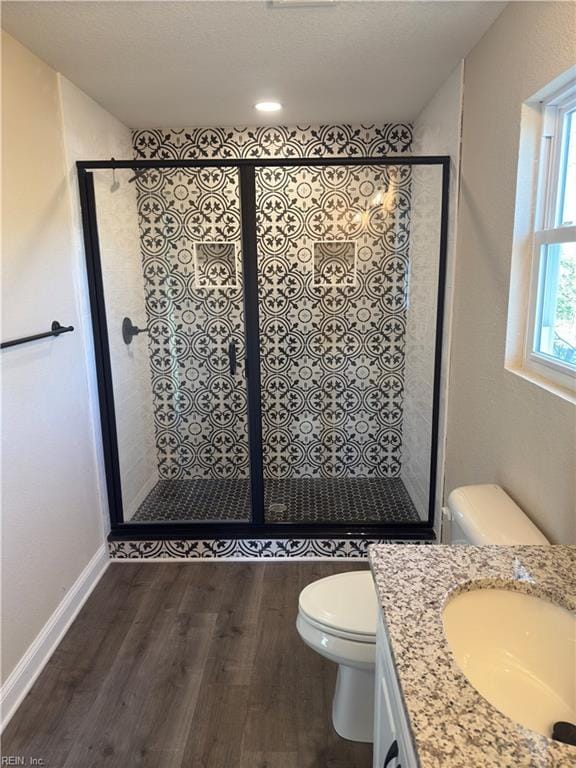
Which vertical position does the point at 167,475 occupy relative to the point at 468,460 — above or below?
below

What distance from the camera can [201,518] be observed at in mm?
2816

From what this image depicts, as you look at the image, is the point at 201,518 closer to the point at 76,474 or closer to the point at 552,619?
the point at 76,474

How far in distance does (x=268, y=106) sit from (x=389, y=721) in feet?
8.96

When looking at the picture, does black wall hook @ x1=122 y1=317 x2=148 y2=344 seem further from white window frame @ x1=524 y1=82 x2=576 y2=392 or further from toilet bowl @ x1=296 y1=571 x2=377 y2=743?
white window frame @ x1=524 y1=82 x2=576 y2=392

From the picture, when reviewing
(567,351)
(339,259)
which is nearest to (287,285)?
(339,259)

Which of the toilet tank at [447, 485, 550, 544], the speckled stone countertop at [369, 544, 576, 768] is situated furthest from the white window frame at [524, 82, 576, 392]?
the speckled stone countertop at [369, 544, 576, 768]

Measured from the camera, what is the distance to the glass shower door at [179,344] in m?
2.86

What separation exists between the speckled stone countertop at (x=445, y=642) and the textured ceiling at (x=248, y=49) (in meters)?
1.73

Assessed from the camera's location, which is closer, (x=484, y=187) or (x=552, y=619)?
(x=552, y=619)

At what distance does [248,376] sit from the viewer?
262 cm

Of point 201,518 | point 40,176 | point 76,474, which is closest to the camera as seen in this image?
point 40,176

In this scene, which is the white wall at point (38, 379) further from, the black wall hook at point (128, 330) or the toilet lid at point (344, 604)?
the toilet lid at point (344, 604)

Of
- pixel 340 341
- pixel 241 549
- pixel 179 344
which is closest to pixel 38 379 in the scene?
pixel 179 344

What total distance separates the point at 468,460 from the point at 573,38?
1471 millimetres
